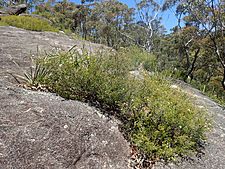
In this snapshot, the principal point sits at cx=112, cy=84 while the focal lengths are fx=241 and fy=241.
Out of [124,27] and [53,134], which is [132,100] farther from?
[124,27]

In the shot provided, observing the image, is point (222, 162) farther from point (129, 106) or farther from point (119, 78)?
point (119, 78)

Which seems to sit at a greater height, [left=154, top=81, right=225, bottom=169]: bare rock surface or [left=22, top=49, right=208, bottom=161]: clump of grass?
[left=22, top=49, right=208, bottom=161]: clump of grass

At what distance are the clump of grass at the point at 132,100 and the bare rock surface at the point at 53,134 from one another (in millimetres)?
284

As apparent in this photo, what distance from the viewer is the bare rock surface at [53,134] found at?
2.59 metres

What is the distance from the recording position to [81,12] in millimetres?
31234

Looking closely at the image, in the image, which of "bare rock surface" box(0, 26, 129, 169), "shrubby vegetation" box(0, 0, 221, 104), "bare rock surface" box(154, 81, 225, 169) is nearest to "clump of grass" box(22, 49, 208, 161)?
"bare rock surface" box(154, 81, 225, 169)

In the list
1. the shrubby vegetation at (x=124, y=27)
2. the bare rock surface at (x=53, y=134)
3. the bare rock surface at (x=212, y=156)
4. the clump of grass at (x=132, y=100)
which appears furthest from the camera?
the shrubby vegetation at (x=124, y=27)

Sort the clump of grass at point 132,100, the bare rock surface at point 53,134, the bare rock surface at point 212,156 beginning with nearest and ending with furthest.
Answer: the bare rock surface at point 53,134
the bare rock surface at point 212,156
the clump of grass at point 132,100

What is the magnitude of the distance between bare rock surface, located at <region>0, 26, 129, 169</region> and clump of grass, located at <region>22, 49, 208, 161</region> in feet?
0.93

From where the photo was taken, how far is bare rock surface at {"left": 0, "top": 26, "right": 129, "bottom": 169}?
2586 millimetres

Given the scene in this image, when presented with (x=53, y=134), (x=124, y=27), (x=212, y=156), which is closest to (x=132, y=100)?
(x=53, y=134)

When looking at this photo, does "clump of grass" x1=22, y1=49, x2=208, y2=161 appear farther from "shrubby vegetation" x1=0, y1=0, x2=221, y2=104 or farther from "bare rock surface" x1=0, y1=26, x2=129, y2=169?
"shrubby vegetation" x1=0, y1=0, x2=221, y2=104

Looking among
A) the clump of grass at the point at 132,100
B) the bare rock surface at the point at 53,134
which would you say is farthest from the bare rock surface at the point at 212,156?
the bare rock surface at the point at 53,134

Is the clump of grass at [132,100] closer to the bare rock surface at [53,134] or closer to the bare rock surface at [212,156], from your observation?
the bare rock surface at [212,156]
